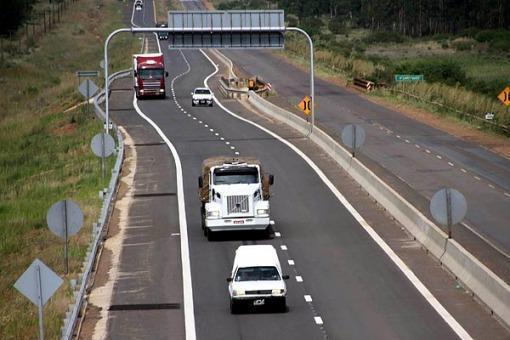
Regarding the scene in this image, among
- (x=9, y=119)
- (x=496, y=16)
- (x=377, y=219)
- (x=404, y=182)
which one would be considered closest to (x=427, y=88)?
(x=9, y=119)

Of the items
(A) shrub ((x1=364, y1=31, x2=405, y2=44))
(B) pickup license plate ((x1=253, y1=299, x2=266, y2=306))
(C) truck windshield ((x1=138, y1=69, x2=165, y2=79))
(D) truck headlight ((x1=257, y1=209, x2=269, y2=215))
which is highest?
(D) truck headlight ((x1=257, y1=209, x2=269, y2=215))

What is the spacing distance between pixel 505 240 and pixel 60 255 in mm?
14113

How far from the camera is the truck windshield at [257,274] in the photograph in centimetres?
2625

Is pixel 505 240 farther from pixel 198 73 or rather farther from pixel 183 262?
pixel 198 73

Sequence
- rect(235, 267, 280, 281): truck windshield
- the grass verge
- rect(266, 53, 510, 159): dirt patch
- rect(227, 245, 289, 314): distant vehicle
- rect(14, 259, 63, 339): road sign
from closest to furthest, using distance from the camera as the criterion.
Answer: rect(14, 259, 63, 339): road sign, rect(227, 245, 289, 314): distant vehicle, rect(235, 267, 280, 281): truck windshield, the grass verge, rect(266, 53, 510, 159): dirt patch

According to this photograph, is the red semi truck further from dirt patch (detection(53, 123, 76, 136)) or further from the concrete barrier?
the concrete barrier

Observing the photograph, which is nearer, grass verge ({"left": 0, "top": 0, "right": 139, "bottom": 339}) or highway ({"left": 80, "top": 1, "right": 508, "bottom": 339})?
highway ({"left": 80, "top": 1, "right": 508, "bottom": 339})

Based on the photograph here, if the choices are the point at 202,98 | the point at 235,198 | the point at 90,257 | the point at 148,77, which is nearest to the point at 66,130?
the point at 202,98

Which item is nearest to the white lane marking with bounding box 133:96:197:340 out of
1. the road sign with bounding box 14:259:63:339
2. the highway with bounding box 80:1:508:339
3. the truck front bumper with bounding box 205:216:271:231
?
the highway with bounding box 80:1:508:339

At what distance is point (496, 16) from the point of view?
586 ft

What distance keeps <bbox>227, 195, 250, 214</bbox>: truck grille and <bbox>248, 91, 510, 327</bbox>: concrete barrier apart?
5.41 m

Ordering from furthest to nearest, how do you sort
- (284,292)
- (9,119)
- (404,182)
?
(9,119)
(404,182)
(284,292)

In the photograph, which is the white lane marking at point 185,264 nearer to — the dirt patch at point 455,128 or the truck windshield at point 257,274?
the truck windshield at point 257,274

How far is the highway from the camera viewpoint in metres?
25.4
